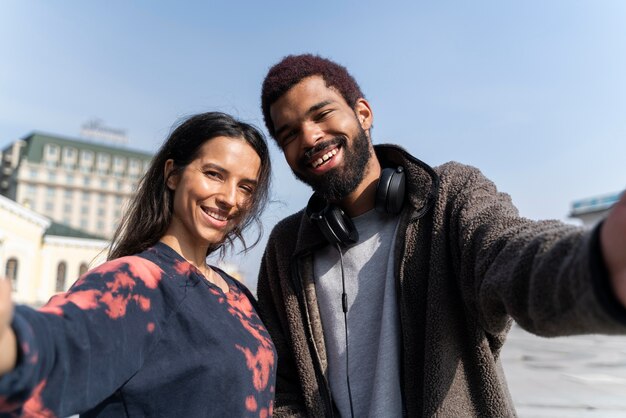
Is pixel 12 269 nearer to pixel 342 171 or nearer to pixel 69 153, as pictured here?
pixel 69 153

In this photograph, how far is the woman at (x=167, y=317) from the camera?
106 centimetres

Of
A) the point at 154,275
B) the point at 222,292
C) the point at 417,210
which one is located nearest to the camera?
the point at 154,275

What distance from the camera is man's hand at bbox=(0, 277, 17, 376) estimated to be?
0.81 m

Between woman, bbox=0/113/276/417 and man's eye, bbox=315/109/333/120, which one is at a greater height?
man's eye, bbox=315/109/333/120

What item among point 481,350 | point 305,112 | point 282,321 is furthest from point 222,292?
point 481,350

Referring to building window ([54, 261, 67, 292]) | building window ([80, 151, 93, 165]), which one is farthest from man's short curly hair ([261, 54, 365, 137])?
building window ([80, 151, 93, 165])

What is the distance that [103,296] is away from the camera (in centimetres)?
132

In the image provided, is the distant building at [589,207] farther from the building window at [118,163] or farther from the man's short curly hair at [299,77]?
the building window at [118,163]

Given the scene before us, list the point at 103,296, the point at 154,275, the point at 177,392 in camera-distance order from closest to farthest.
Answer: the point at 103,296 < the point at 177,392 < the point at 154,275

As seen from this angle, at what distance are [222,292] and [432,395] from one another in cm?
81

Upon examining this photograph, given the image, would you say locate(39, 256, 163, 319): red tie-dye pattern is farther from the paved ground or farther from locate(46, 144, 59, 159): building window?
locate(46, 144, 59, 159): building window

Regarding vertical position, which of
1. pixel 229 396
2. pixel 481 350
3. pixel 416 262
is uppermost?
pixel 416 262

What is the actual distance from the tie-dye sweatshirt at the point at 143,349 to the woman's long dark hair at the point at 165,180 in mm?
137

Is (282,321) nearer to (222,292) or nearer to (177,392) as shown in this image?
(222,292)
